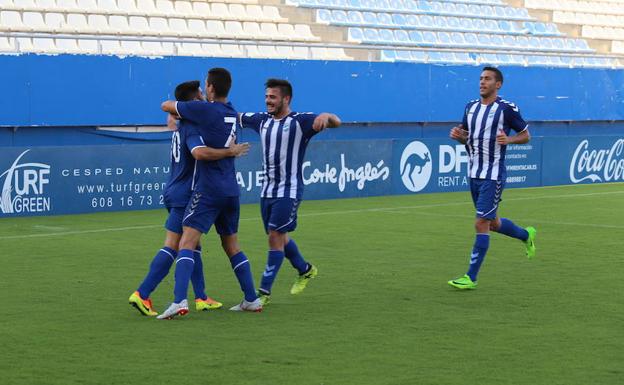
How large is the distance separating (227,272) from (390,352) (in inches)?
162

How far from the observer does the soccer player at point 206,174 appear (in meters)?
8.16

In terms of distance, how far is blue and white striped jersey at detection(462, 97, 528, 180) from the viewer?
10234mm

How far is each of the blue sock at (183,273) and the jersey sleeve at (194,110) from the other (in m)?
0.95

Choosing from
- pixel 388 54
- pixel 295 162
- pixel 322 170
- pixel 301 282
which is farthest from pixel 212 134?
pixel 388 54

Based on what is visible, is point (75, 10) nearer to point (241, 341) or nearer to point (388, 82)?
point (388, 82)

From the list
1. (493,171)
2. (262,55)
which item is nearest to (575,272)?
(493,171)

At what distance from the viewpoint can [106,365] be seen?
21.6 ft

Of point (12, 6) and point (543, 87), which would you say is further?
point (543, 87)

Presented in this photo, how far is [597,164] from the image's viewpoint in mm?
25734

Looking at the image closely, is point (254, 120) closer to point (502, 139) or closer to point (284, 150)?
point (284, 150)

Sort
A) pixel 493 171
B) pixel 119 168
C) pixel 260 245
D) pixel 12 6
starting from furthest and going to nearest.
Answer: pixel 12 6 → pixel 119 168 → pixel 260 245 → pixel 493 171

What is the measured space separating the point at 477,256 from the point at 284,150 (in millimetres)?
2233

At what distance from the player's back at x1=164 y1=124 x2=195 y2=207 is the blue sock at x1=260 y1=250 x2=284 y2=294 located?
0.92 metres

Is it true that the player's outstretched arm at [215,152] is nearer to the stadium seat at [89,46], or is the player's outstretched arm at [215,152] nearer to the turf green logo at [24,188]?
the turf green logo at [24,188]
